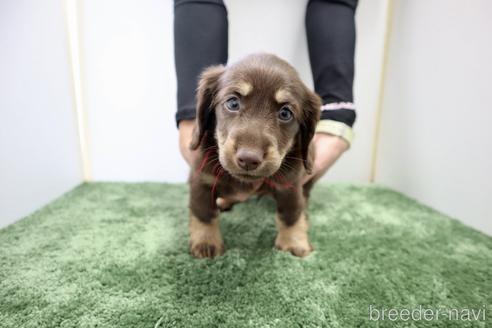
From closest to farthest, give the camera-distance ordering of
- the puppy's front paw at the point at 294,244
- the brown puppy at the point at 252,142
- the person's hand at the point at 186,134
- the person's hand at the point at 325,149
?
the brown puppy at the point at 252,142 < the puppy's front paw at the point at 294,244 < the person's hand at the point at 186,134 < the person's hand at the point at 325,149

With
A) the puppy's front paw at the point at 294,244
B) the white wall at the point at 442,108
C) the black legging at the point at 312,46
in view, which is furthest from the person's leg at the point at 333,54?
the puppy's front paw at the point at 294,244

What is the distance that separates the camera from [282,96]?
3.63ft

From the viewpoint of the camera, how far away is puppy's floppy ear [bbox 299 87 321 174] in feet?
4.01

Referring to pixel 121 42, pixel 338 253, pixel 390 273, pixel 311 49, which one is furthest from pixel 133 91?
pixel 390 273

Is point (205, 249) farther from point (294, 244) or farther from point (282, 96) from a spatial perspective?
point (282, 96)

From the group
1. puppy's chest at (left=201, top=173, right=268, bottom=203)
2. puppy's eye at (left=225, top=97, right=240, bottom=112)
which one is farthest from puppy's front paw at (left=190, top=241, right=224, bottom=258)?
puppy's eye at (left=225, top=97, right=240, bottom=112)

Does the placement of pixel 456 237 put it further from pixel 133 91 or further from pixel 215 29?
pixel 133 91

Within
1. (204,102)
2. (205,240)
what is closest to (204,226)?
(205,240)

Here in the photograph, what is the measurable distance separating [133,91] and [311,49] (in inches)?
44.0

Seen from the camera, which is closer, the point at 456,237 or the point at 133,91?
the point at 456,237

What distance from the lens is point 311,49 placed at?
1992 mm

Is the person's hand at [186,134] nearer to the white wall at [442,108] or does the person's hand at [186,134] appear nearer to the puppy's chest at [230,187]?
the puppy's chest at [230,187]

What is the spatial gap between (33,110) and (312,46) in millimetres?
1498

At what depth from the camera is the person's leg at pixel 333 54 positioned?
1754 millimetres
